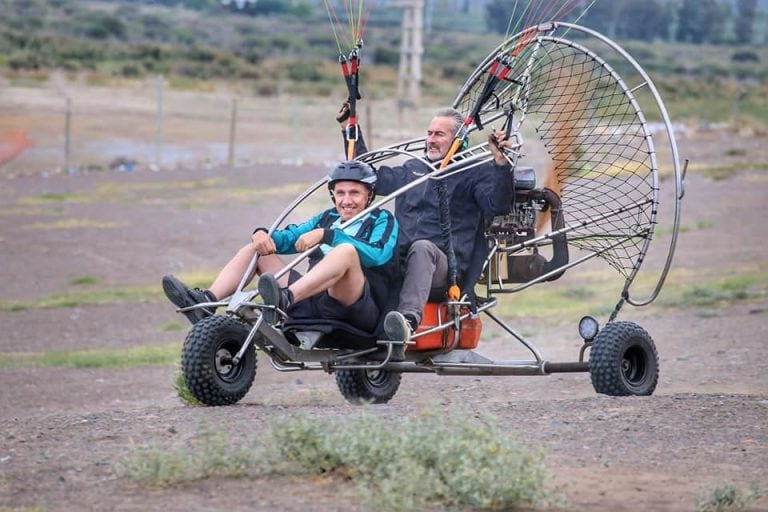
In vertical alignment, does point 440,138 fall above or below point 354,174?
above

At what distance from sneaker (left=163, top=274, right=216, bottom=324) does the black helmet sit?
42.9 inches

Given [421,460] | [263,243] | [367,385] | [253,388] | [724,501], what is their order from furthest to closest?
[253,388]
[367,385]
[263,243]
[421,460]
[724,501]

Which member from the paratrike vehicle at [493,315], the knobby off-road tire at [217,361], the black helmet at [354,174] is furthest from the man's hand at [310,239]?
the knobby off-road tire at [217,361]

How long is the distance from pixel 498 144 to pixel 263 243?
1.63 metres

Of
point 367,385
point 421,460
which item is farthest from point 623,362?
point 421,460

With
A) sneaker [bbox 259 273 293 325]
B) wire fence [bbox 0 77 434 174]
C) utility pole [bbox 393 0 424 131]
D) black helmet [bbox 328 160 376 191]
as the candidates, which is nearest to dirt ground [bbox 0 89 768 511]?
sneaker [bbox 259 273 293 325]

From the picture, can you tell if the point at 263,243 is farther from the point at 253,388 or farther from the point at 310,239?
the point at 253,388

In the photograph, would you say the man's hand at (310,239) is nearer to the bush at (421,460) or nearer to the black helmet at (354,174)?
the black helmet at (354,174)

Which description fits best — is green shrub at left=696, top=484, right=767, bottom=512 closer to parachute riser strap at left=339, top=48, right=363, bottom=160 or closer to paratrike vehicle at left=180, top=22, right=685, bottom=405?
paratrike vehicle at left=180, top=22, right=685, bottom=405

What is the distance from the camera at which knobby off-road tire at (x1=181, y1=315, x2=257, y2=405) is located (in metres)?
8.62

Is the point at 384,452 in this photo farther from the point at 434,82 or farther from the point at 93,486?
the point at 434,82

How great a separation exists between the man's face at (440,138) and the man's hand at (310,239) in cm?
126

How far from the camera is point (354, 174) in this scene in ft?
29.4

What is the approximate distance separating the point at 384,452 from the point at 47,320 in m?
10.4
